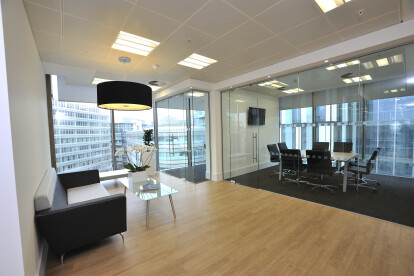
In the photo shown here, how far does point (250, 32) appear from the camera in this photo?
8.98ft

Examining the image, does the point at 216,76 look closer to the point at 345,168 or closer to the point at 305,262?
the point at 345,168

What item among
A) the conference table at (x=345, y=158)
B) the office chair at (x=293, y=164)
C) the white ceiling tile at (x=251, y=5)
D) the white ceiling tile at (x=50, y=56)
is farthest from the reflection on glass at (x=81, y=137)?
the conference table at (x=345, y=158)

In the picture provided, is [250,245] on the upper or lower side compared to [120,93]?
lower

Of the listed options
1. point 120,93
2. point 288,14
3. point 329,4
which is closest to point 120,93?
point 120,93

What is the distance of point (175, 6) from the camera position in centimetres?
215

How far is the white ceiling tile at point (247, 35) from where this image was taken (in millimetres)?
2606

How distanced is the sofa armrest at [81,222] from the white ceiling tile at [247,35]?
2.91 m

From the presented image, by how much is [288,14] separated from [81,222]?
3683mm

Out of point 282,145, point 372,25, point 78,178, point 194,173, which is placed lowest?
point 194,173

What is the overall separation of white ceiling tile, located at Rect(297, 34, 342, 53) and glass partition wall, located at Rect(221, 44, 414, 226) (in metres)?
0.45

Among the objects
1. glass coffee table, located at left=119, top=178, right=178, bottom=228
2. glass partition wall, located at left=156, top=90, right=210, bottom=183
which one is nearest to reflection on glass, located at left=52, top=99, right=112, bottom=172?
glass partition wall, located at left=156, top=90, right=210, bottom=183

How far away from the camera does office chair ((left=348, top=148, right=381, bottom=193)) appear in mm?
3109

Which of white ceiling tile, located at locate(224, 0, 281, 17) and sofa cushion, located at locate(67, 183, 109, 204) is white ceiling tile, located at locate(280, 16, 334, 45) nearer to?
white ceiling tile, located at locate(224, 0, 281, 17)

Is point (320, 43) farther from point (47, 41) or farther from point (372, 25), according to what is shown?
point (47, 41)
